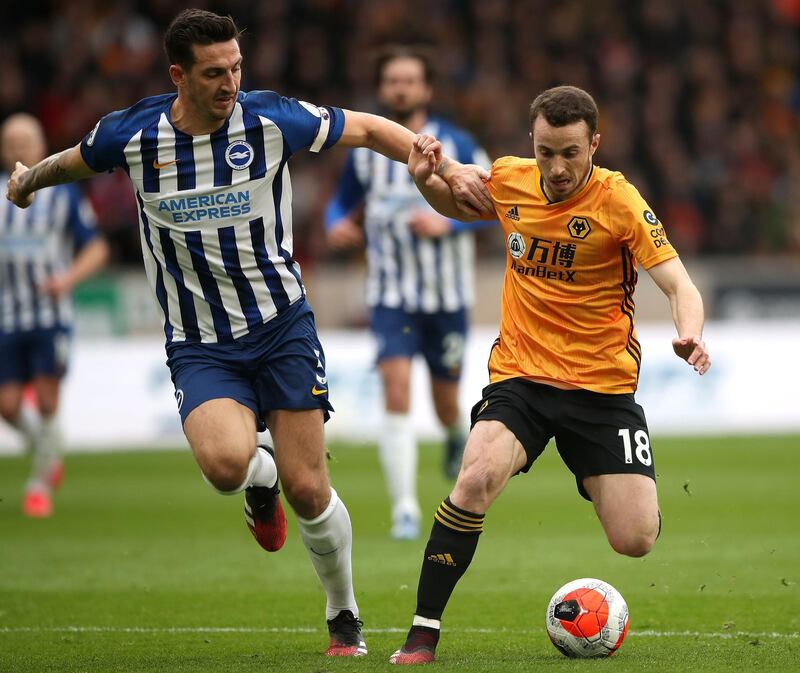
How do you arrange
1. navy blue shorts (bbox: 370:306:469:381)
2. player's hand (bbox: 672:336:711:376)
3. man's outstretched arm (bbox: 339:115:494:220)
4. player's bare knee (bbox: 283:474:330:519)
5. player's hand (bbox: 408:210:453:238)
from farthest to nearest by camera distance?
1. navy blue shorts (bbox: 370:306:469:381)
2. player's hand (bbox: 408:210:453:238)
3. man's outstretched arm (bbox: 339:115:494:220)
4. player's bare knee (bbox: 283:474:330:519)
5. player's hand (bbox: 672:336:711:376)

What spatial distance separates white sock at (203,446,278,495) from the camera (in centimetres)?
554

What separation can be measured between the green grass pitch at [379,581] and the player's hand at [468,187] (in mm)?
1260

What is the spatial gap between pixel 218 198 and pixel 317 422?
0.96 m

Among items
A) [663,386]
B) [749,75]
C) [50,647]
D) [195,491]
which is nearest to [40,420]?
[195,491]

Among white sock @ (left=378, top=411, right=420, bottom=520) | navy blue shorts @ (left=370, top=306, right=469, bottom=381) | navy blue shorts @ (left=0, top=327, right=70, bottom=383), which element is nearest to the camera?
white sock @ (left=378, top=411, right=420, bottom=520)

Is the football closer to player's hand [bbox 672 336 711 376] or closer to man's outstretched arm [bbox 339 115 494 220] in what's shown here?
player's hand [bbox 672 336 711 376]

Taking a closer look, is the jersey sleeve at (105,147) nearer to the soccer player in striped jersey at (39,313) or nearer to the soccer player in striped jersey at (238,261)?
the soccer player in striped jersey at (238,261)

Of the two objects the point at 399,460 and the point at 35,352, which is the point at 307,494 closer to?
the point at 399,460

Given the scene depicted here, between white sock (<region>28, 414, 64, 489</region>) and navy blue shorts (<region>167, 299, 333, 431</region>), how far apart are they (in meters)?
5.26

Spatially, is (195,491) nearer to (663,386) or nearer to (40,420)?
(40,420)

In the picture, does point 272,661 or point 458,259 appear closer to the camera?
point 272,661

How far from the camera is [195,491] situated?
1185 cm

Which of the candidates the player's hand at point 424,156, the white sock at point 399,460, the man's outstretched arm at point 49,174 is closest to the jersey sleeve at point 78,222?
the white sock at point 399,460

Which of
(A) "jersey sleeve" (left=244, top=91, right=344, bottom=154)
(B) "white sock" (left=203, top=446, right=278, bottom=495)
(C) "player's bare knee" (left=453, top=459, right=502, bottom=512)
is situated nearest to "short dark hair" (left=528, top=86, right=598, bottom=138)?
(A) "jersey sleeve" (left=244, top=91, right=344, bottom=154)
